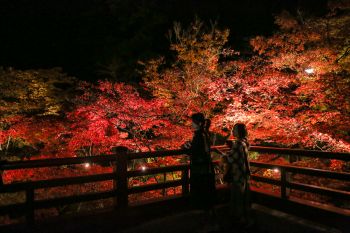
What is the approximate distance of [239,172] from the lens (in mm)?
5152

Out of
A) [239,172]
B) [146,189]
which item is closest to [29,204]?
[146,189]

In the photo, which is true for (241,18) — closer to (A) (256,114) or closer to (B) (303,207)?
(A) (256,114)

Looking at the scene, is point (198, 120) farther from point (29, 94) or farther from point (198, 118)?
point (29, 94)

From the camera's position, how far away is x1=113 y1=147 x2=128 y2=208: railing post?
17.6 ft

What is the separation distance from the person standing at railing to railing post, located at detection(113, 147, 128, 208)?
1.80 metres

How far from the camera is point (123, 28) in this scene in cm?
2608

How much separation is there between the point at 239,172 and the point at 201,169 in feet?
2.13

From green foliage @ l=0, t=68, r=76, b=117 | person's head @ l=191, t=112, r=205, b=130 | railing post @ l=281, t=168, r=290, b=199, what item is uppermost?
green foliage @ l=0, t=68, r=76, b=117

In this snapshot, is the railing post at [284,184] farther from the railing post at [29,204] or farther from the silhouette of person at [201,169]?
the railing post at [29,204]

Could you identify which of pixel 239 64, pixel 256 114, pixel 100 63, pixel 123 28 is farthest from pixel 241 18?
pixel 256 114

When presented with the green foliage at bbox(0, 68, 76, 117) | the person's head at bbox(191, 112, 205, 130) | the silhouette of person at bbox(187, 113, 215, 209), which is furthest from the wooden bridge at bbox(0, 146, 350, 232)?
the green foliage at bbox(0, 68, 76, 117)

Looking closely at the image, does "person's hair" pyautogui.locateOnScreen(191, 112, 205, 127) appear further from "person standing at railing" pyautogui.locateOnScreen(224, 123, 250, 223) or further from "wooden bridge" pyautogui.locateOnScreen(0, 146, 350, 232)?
"wooden bridge" pyautogui.locateOnScreen(0, 146, 350, 232)

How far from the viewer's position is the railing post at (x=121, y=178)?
17.6 ft

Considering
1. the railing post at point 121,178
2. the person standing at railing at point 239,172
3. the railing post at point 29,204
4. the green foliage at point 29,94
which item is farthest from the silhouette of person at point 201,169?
the green foliage at point 29,94
